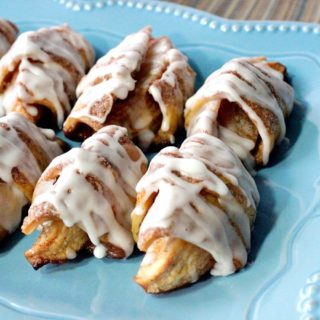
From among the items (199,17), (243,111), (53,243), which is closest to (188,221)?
(53,243)

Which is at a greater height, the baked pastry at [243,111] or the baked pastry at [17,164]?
the baked pastry at [243,111]

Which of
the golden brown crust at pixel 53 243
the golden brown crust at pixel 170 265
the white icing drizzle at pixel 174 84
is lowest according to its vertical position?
the golden brown crust at pixel 53 243

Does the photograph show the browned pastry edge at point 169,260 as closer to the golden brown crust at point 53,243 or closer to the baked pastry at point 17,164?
the golden brown crust at point 53,243

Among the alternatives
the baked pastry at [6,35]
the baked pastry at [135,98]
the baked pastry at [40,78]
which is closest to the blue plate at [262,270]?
the baked pastry at [135,98]

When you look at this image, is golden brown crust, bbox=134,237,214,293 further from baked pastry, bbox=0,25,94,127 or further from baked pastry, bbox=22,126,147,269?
baked pastry, bbox=0,25,94,127

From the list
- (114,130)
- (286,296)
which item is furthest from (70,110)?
(286,296)

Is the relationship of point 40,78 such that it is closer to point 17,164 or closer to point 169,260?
point 17,164
